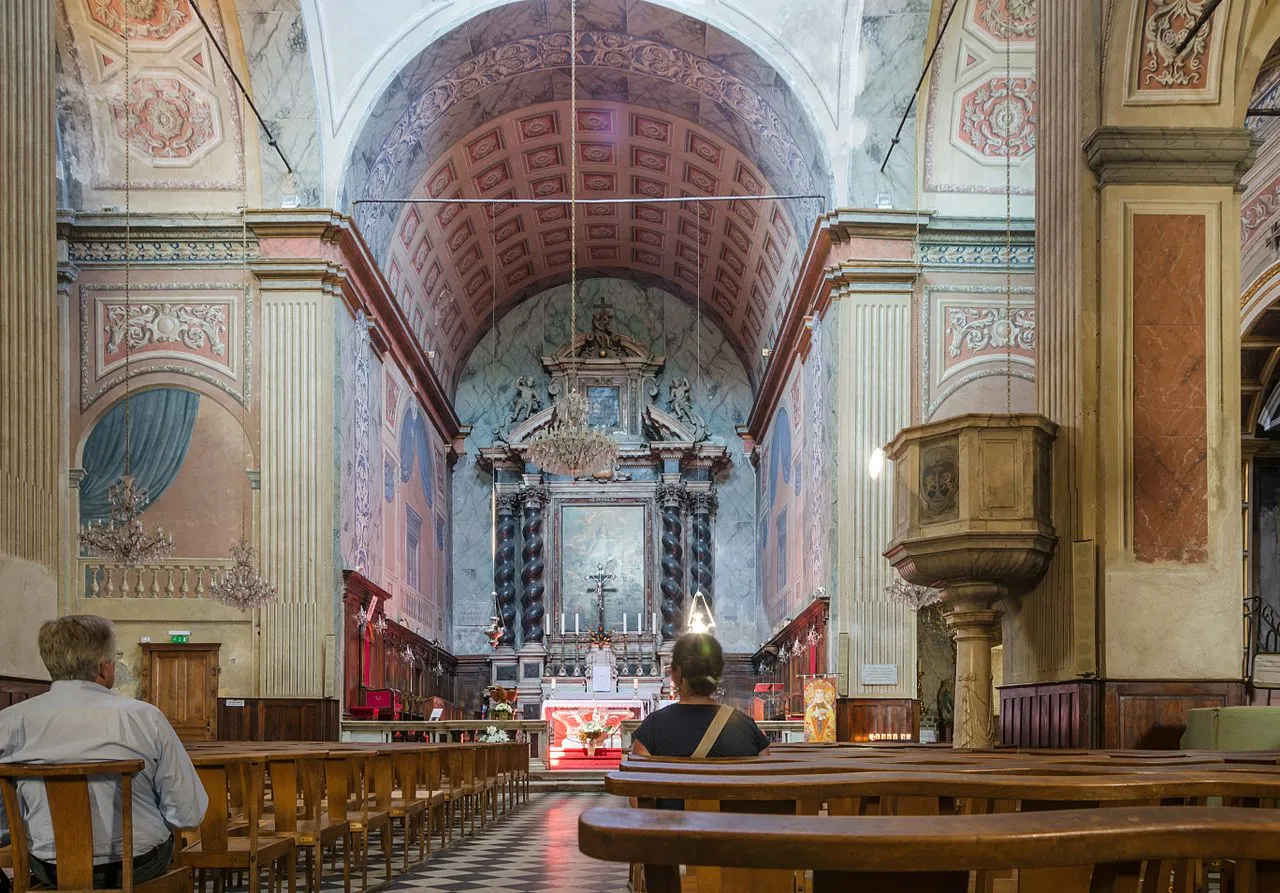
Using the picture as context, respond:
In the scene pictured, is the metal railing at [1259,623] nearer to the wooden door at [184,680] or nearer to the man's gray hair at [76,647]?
the wooden door at [184,680]

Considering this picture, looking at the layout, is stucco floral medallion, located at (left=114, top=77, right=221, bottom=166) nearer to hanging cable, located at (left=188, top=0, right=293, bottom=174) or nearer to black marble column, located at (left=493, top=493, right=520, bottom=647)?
hanging cable, located at (left=188, top=0, right=293, bottom=174)

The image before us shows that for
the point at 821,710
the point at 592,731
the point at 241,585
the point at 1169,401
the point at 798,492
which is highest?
the point at 1169,401

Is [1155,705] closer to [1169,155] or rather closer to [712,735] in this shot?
[1169,155]

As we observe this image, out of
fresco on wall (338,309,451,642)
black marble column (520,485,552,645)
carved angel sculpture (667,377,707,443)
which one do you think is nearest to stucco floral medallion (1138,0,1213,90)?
fresco on wall (338,309,451,642)

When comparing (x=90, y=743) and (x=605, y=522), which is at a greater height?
(x=605, y=522)

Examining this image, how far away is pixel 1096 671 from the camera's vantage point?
8438 mm

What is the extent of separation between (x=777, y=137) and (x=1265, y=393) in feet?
23.0

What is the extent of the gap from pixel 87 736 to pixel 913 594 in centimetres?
1273

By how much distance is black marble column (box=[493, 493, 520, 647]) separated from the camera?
90.9 ft

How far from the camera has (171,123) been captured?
58.1 ft

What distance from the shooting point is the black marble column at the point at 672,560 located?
27359 mm

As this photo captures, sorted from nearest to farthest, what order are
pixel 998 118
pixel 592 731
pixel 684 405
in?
1. pixel 998 118
2. pixel 592 731
3. pixel 684 405

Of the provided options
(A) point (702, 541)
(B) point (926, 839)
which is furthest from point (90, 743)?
(A) point (702, 541)

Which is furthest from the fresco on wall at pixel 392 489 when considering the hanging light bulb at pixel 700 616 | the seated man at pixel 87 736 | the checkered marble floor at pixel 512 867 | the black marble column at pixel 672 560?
the seated man at pixel 87 736
